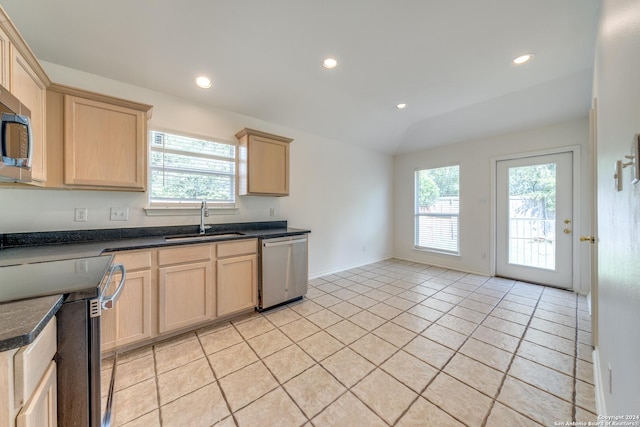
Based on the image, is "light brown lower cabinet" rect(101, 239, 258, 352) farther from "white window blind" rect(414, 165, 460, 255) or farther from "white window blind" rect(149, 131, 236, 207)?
"white window blind" rect(414, 165, 460, 255)

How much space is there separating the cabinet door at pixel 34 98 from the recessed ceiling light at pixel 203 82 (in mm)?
1174

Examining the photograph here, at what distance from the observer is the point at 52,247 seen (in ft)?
6.11

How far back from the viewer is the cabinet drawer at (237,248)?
2412 mm

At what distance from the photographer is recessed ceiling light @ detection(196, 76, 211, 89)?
2.51 m

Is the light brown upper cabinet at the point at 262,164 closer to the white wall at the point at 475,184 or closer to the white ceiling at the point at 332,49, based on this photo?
the white ceiling at the point at 332,49

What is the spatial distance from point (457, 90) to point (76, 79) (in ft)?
13.5

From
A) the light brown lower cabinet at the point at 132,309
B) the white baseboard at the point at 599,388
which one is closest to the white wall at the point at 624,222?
the white baseboard at the point at 599,388

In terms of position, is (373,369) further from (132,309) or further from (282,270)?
(132,309)

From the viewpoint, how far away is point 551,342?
2092 millimetres

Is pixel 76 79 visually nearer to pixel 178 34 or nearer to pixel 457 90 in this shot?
pixel 178 34

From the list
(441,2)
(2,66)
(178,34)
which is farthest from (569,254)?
(2,66)

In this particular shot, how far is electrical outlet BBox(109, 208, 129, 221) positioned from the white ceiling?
4.27ft

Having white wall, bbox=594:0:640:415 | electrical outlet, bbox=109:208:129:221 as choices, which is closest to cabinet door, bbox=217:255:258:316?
electrical outlet, bbox=109:208:129:221

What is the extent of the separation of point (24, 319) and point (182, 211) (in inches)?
84.2
